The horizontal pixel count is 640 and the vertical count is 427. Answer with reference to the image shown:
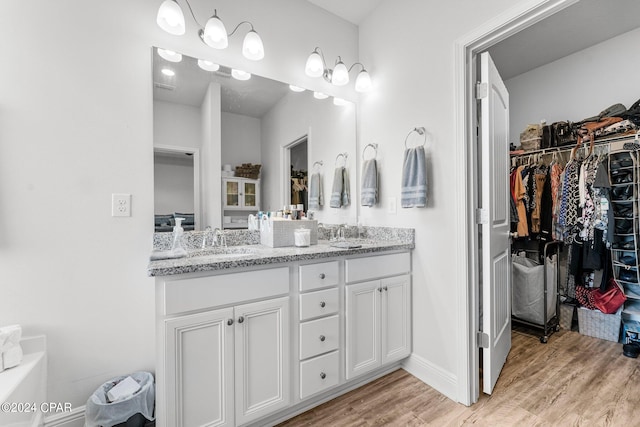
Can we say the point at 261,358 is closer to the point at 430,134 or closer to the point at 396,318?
the point at 396,318

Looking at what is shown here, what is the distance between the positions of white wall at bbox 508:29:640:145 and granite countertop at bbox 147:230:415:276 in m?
2.60

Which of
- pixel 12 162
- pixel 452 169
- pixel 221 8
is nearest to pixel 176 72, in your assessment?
pixel 221 8

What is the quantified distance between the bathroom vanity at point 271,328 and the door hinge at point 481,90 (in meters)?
1.04

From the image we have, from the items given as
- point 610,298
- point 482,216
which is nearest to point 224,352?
point 482,216

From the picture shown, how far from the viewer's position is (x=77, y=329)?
143 centimetres

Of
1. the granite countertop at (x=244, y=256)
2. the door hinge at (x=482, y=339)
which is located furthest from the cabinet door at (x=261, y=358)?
the door hinge at (x=482, y=339)

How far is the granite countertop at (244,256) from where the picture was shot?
1183 mm

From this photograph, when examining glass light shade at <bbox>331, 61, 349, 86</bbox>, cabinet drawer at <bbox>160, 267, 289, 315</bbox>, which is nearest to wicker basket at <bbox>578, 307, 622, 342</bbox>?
cabinet drawer at <bbox>160, 267, 289, 315</bbox>

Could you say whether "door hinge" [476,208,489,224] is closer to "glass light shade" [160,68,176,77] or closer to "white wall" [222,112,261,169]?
"white wall" [222,112,261,169]

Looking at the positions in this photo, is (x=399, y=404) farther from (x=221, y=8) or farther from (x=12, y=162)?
(x=221, y=8)

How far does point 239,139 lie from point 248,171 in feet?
0.75

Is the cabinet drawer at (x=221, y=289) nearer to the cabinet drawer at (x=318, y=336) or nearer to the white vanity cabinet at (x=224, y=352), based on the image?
the white vanity cabinet at (x=224, y=352)

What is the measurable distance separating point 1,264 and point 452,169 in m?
2.40

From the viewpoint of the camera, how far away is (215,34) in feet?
5.45
